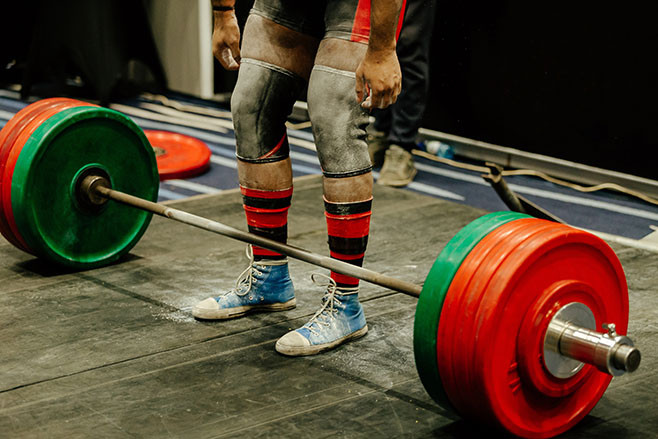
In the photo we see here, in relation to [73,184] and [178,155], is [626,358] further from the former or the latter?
[178,155]

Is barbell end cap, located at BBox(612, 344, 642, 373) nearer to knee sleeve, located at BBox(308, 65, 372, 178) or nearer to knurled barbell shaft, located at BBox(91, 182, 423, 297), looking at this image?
knurled barbell shaft, located at BBox(91, 182, 423, 297)

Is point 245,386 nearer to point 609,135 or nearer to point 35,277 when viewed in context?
point 35,277

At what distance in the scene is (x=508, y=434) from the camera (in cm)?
155

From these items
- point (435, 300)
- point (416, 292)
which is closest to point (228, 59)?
point (416, 292)

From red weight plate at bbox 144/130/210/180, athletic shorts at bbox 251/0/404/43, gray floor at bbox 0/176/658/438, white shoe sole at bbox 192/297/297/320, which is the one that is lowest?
gray floor at bbox 0/176/658/438

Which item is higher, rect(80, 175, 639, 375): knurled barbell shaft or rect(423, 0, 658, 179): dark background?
rect(423, 0, 658, 179): dark background

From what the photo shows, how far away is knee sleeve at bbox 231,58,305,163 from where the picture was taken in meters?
1.93

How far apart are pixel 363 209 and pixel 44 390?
0.76 m

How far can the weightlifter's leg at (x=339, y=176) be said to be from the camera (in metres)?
1.83

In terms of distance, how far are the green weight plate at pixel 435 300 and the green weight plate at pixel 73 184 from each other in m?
1.19

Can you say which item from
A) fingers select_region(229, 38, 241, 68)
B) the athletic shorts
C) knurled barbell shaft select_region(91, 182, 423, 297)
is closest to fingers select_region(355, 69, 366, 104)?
the athletic shorts

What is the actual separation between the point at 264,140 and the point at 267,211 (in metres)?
0.17

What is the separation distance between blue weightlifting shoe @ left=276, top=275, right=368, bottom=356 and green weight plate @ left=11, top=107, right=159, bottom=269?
0.74 m

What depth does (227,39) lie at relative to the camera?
2.08 metres
